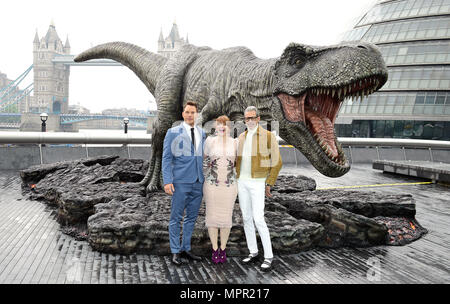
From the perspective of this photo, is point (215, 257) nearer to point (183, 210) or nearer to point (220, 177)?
point (183, 210)

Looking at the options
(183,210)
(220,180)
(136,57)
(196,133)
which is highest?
(136,57)

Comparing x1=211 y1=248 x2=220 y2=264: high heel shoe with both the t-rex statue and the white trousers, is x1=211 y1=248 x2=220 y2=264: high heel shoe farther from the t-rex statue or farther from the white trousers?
the t-rex statue

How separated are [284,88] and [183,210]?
1.46 meters

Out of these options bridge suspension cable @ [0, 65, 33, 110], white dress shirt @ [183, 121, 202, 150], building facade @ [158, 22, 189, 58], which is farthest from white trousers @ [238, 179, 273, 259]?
building facade @ [158, 22, 189, 58]

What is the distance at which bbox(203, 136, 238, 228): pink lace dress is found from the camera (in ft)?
10.1

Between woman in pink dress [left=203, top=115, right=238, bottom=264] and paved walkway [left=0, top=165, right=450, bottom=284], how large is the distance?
1.39ft

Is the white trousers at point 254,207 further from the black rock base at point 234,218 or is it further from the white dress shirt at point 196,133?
the white dress shirt at point 196,133

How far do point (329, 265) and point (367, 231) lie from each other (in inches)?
35.0

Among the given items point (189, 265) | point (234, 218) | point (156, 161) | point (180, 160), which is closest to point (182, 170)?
point (180, 160)

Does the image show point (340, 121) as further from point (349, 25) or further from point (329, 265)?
point (329, 265)

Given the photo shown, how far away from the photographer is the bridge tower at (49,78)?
8862 cm

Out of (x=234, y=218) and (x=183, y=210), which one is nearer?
(x=183, y=210)

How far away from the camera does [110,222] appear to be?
11.2 feet

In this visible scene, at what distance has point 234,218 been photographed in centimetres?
378
